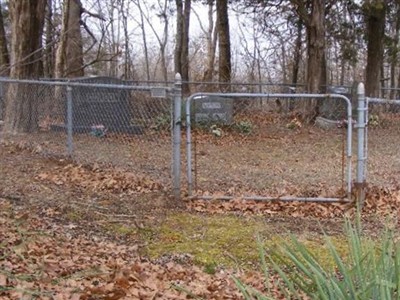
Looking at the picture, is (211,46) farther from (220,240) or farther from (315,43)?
(220,240)

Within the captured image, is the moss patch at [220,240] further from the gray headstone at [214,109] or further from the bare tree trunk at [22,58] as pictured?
the gray headstone at [214,109]

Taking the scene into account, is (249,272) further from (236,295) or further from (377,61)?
(377,61)

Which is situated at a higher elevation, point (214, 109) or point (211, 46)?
point (211, 46)

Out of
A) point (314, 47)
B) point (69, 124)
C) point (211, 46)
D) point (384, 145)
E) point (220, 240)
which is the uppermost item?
point (211, 46)

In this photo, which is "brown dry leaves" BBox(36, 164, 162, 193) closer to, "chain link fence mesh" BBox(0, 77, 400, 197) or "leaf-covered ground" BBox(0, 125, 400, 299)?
"leaf-covered ground" BBox(0, 125, 400, 299)

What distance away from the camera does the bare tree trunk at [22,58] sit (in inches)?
446

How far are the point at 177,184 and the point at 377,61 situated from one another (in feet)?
57.0

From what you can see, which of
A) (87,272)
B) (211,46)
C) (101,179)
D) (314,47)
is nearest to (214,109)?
(314,47)

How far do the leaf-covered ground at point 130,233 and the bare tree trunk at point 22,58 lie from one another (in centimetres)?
339

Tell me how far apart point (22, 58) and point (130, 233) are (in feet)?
25.0

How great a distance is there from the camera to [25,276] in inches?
144

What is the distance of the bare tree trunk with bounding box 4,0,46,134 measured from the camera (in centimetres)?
1132

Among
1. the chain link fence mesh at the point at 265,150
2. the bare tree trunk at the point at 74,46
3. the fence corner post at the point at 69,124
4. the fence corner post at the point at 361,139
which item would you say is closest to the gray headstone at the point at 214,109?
the chain link fence mesh at the point at 265,150

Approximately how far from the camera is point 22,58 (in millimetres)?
11898
